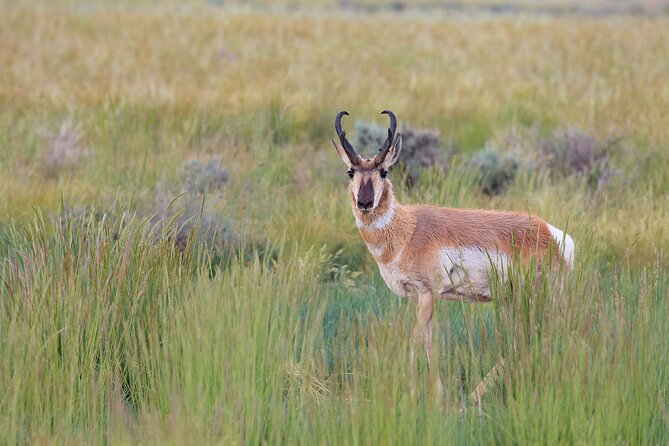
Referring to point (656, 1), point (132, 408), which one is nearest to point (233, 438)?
point (132, 408)

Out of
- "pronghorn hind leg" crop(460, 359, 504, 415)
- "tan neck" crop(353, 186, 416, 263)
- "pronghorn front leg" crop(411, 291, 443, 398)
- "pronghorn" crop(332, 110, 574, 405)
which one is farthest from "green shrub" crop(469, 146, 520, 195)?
"pronghorn hind leg" crop(460, 359, 504, 415)

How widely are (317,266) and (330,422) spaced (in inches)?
97.5

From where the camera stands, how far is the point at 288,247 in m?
6.68

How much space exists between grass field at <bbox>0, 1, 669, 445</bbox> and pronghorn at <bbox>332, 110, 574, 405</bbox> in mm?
151

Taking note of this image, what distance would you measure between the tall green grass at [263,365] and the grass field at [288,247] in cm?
1

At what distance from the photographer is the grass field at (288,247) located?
Result: 356 cm

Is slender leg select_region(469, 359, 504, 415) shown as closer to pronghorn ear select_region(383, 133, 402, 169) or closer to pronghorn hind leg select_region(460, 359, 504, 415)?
pronghorn hind leg select_region(460, 359, 504, 415)

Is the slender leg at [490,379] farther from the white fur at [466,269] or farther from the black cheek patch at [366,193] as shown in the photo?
the black cheek patch at [366,193]

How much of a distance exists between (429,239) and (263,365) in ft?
4.10

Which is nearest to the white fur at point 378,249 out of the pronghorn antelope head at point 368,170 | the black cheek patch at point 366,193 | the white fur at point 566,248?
the pronghorn antelope head at point 368,170

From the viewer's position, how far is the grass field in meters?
3.56

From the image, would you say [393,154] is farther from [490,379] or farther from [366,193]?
[490,379]

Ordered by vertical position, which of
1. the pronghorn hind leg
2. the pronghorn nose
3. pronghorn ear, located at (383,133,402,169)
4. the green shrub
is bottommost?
the pronghorn hind leg

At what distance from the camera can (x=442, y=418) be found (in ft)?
11.3
